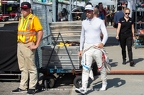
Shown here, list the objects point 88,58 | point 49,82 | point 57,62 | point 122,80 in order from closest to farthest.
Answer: point 88,58 → point 49,82 → point 57,62 → point 122,80

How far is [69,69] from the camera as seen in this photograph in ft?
26.4

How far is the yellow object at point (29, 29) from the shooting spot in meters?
7.22

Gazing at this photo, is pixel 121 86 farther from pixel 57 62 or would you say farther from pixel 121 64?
pixel 121 64

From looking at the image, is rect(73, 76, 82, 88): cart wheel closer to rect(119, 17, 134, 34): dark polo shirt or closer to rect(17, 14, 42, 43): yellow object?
rect(17, 14, 42, 43): yellow object

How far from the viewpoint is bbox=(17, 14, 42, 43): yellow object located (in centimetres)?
722

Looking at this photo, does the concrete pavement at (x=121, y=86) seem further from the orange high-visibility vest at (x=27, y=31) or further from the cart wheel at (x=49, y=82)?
the orange high-visibility vest at (x=27, y=31)

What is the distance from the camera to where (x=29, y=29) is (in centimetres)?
722

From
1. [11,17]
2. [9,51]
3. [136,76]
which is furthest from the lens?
[11,17]

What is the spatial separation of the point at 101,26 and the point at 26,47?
161cm

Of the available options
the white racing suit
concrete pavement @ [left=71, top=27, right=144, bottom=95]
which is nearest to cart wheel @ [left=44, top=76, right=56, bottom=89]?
A: concrete pavement @ [left=71, top=27, right=144, bottom=95]

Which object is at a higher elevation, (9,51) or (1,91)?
(9,51)

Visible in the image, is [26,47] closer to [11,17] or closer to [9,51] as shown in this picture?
[9,51]

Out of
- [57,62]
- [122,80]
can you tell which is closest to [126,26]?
[122,80]

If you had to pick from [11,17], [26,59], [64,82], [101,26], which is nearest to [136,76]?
[64,82]
